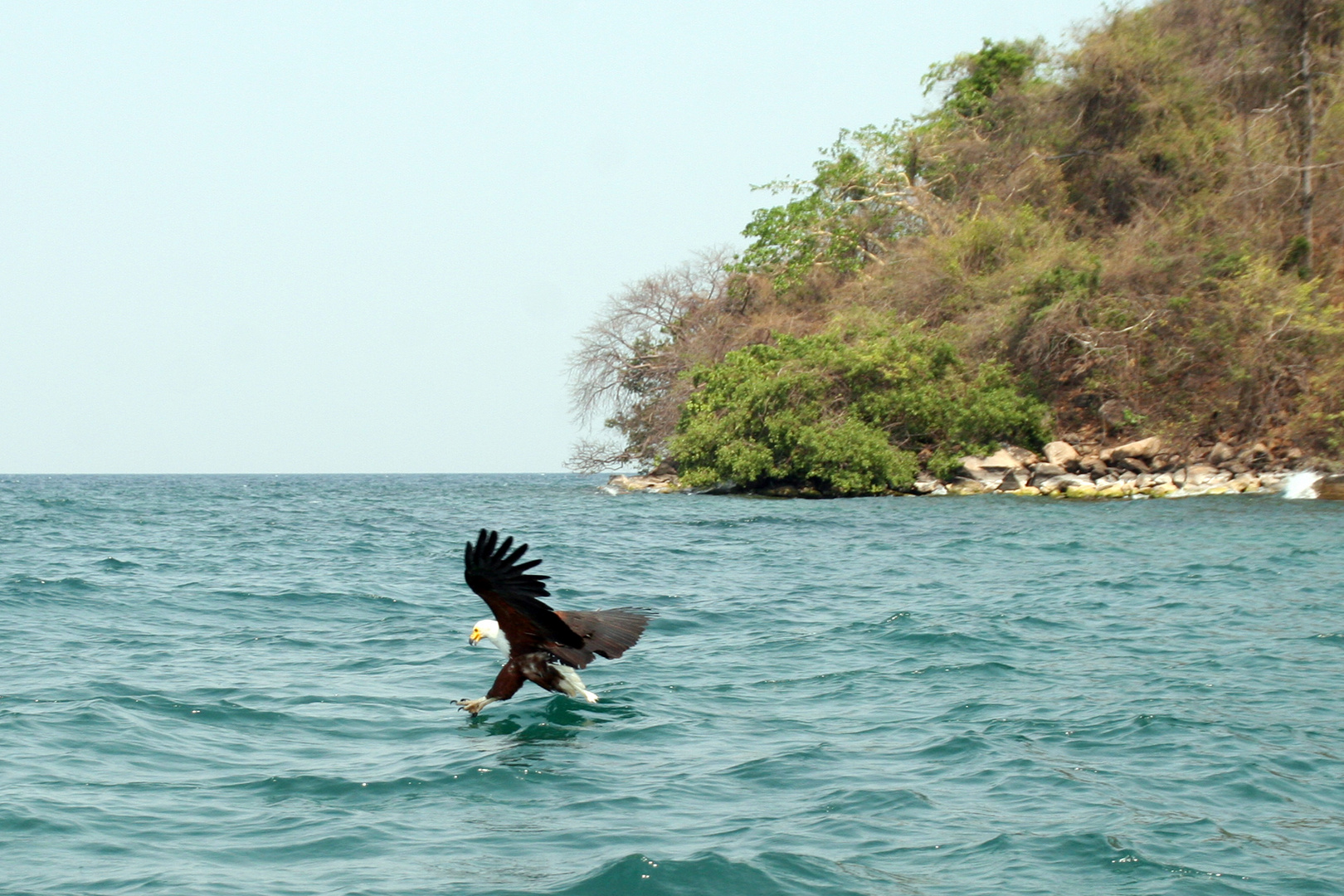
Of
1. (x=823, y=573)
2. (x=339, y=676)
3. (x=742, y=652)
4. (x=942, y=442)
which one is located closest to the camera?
(x=339, y=676)

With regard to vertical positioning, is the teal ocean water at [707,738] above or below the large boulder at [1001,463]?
below

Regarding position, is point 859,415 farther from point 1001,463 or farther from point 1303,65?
point 1303,65

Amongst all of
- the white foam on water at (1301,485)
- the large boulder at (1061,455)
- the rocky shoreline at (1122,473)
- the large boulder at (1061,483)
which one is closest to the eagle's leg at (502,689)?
the rocky shoreline at (1122,473)

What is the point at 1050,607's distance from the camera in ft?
35.2

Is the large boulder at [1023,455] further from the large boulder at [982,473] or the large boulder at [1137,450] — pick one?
the large boulder at [1137,450]

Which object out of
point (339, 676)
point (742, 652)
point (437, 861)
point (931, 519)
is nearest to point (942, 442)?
point (931, 519)

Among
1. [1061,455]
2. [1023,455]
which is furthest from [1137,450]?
[1023,455]

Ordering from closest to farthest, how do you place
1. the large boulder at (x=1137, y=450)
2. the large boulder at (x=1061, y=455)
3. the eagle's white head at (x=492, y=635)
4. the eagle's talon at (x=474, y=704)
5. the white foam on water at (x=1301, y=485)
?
1. the eagle's talon at (x=474, y=704)
2. the eagle's white head at (x=492, y=635)
3. the white foam on water at (x=1301, y=485)
4. the large boulder at (x=1137, y=450)
5. the large boulder at (x=1061, y=455)

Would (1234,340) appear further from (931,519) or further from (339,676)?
(339,676)

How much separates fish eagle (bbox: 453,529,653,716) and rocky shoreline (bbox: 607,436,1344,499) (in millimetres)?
19355

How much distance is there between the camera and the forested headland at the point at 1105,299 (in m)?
26.4

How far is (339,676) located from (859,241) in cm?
3121

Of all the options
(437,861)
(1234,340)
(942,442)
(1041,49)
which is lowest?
(437,861)

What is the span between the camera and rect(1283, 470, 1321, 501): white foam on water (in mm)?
22906
